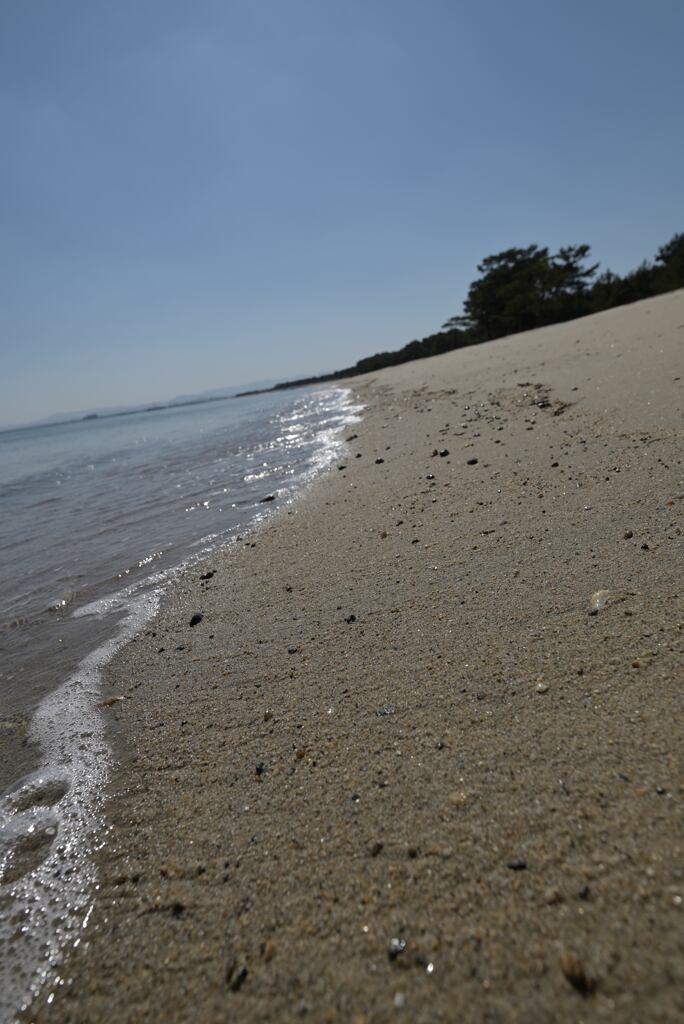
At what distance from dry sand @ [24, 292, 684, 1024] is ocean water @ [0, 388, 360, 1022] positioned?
0.41ft

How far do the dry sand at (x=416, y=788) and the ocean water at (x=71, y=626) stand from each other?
0.12 meters

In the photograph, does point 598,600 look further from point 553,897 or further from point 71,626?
point 71,626

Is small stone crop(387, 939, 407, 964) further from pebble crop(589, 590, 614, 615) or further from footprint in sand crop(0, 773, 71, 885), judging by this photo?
pebble crop(589, 590, 614, 615)

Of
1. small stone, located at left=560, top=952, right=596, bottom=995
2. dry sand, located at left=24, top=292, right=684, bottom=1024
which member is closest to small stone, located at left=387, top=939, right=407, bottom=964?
dry sand, located at left=24, top=292, right=684, bottom=1024

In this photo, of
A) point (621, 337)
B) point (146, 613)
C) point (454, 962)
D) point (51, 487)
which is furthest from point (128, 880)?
point (621, 337)

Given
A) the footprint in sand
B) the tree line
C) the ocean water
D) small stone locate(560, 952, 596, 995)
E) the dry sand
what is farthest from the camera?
the tree line

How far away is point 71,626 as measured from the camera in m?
3.43

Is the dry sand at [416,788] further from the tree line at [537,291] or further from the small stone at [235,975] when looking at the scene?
the tree line at [537,291]

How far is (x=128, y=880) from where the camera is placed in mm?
1484

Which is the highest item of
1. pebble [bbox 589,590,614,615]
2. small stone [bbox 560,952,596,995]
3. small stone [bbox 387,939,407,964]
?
pebble [bbox 589,590,614,615]

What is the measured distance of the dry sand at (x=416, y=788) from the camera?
1.08 meters

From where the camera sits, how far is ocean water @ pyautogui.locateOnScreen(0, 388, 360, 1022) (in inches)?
58.7

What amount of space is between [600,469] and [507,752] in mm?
2872

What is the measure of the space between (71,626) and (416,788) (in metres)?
2.86
